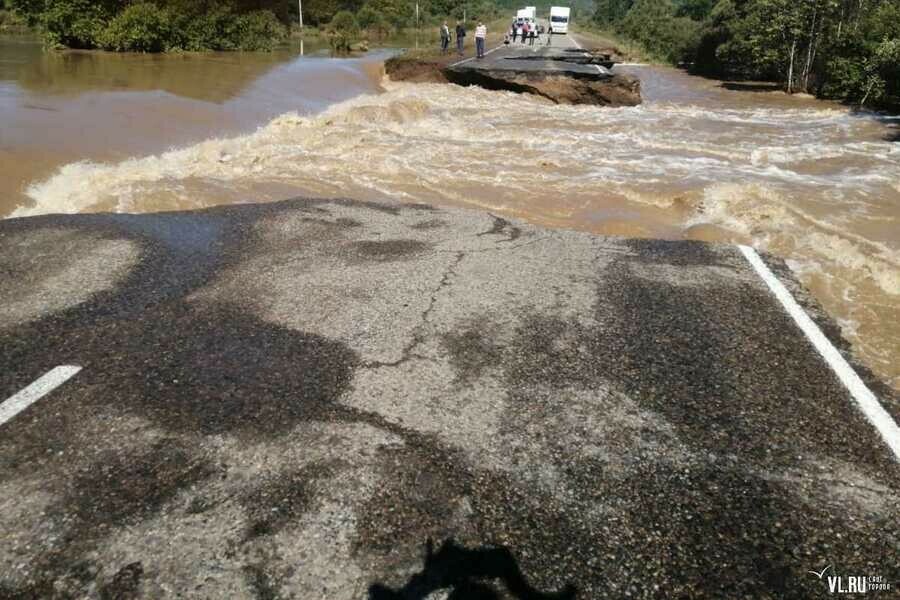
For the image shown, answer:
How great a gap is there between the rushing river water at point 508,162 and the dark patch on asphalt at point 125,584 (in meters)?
5.43

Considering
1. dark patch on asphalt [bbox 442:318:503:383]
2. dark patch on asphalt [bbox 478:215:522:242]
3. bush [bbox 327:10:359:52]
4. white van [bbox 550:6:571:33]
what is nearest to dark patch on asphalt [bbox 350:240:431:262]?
dark patch on asphalt [bbox 478:215:522:242]

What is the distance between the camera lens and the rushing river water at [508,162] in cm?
852

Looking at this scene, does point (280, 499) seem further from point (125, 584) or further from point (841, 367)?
point (841, 367)

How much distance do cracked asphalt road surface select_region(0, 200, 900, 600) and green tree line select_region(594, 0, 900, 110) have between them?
21521 mm

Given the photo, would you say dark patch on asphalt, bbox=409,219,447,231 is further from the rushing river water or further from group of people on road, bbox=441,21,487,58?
group of people on road, bbox=441,21,487,58

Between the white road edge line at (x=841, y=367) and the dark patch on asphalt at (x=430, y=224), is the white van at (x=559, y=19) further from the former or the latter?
the white road edge line at (x=841, y=367)

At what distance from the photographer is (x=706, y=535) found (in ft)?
9.32

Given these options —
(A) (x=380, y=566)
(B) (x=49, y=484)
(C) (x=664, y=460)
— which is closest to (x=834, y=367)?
(C) (x=664, y=460)

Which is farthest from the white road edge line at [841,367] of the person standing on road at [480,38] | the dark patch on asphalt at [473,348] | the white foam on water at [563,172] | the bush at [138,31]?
the bush at [138,31]

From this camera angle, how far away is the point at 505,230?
7.24 m

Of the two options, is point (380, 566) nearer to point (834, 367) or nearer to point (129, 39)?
point (834, 367)

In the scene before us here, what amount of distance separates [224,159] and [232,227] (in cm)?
542

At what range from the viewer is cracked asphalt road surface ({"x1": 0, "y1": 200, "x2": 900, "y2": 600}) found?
2643mm

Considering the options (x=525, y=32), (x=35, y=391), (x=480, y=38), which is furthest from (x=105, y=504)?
(x=525, y=32)
